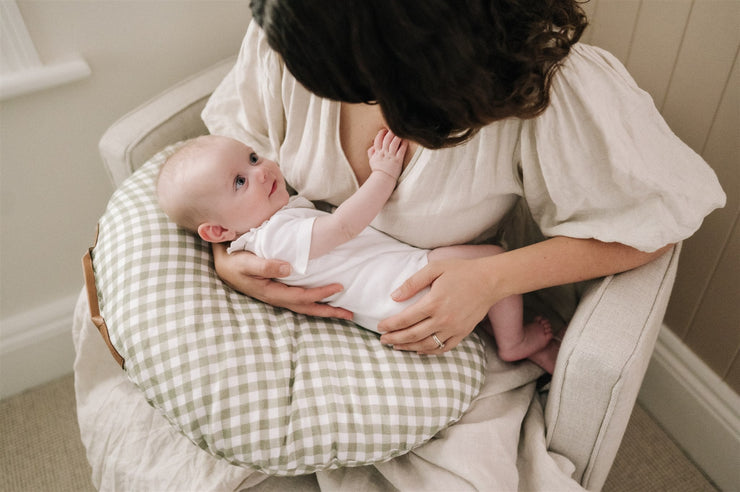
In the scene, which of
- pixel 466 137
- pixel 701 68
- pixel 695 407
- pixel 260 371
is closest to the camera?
pixel 466 137

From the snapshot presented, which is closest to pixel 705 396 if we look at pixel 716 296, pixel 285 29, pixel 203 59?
pixel 716 296

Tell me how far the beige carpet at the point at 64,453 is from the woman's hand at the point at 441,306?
807 mm

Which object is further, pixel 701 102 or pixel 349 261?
pixel 701 102

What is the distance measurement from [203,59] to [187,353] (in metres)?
0.94

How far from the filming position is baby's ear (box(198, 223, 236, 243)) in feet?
3.23

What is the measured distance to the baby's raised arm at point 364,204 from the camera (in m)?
0.93

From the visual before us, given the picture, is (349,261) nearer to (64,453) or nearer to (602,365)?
(602,365)

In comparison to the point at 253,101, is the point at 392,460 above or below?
below

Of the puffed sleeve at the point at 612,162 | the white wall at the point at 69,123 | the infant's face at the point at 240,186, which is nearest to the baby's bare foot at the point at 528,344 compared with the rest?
the puffed sleeve at the point at 612,162

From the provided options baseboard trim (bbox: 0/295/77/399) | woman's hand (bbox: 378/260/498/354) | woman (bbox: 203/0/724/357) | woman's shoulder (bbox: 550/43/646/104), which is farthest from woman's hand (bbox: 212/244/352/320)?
baseboard trim (bbox: 0/295/77/399)

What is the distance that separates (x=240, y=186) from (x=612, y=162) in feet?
1.95

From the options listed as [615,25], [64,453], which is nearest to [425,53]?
[615,25]

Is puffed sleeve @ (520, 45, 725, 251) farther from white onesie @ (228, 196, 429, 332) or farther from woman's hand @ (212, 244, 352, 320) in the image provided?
woman's hand @ (212, 244, 352, 320)

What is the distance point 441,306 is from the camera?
34.4 inches
